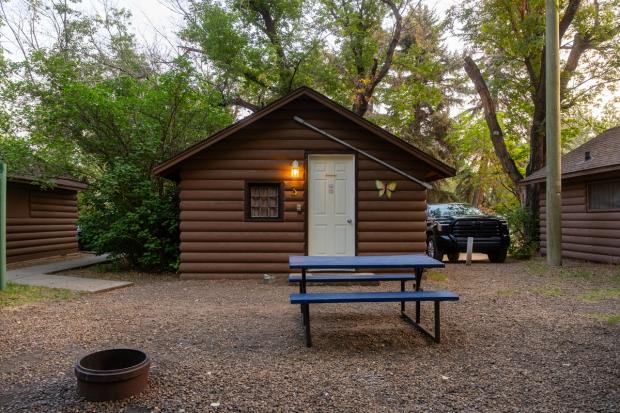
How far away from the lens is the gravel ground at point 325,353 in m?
3.05

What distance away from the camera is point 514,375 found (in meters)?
3.50

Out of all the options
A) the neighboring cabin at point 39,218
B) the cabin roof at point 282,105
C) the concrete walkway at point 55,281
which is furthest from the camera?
the neighboring cabin at point 39,218

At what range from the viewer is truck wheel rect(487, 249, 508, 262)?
1161cm

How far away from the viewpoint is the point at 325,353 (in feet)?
13.5

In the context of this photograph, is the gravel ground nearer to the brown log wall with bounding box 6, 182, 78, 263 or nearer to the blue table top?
the blue table top

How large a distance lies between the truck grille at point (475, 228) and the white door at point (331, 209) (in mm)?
3841

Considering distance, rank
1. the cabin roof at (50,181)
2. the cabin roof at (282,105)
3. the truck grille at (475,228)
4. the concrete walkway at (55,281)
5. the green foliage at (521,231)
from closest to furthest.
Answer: the concrete walkway at (55,281) < the cabin roof at (282,105) < the cabin roof at (50,181) < the truck grille at (475,228) < the green foliage at (521,231)

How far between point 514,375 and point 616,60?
50.5 ft

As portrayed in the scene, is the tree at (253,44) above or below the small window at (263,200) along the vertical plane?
above

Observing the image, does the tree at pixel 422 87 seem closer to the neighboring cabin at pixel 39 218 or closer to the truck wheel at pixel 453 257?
the truck wheel at pixel 453 257

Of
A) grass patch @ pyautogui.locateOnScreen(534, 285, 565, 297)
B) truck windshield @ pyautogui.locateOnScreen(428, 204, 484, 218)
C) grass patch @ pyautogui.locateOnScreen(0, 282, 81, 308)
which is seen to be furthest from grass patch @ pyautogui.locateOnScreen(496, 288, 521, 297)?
grass patch @ pyautogui.locateOnScreen(0, 282, 81, 308)

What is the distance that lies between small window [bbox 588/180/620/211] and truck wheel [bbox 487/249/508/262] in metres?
2.33

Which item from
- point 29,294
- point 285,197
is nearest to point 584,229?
point 285,197

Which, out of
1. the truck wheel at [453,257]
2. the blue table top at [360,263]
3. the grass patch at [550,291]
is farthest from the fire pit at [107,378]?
the truck wheel at [453,257]
